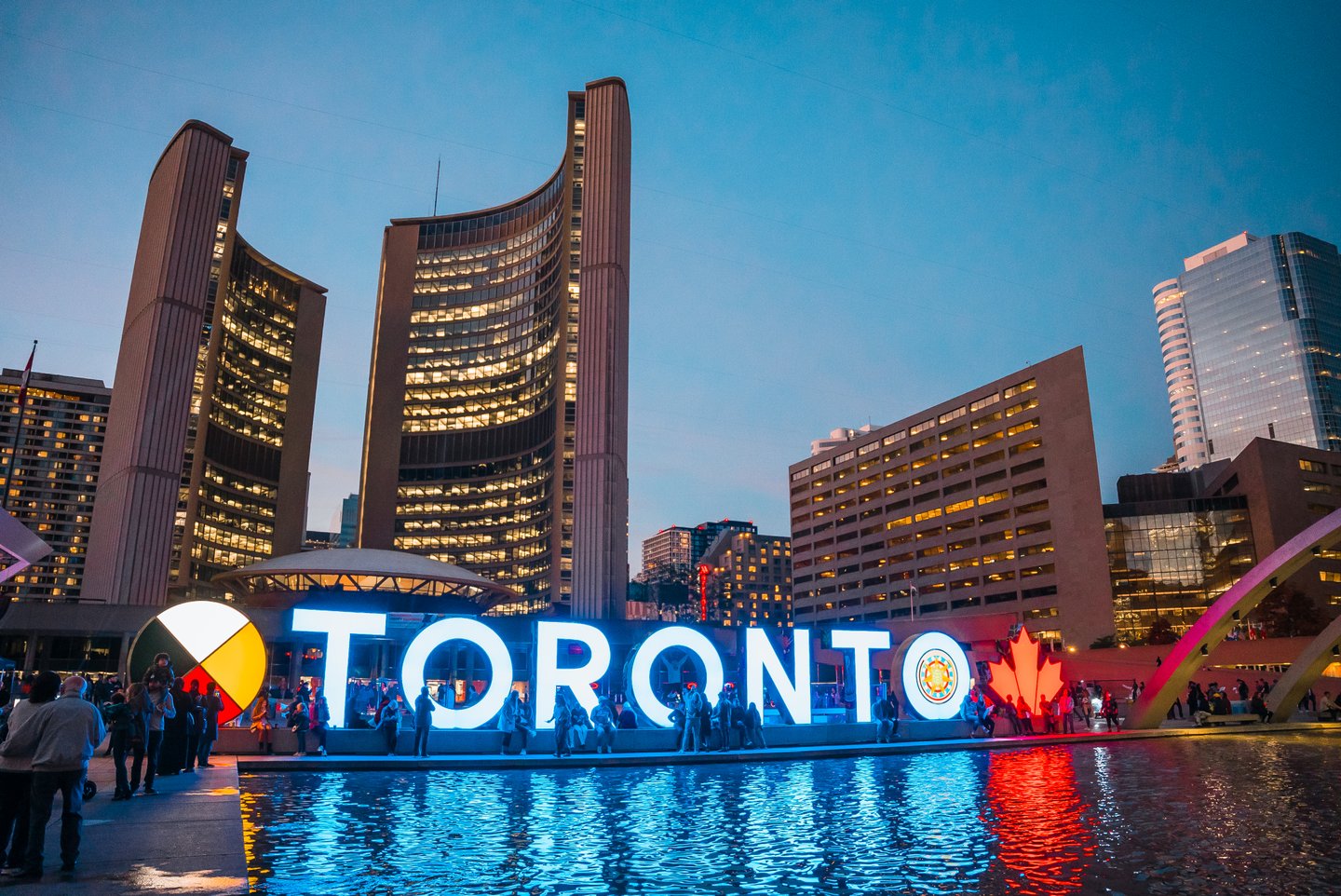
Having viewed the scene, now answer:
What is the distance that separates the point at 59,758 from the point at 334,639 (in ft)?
55.6

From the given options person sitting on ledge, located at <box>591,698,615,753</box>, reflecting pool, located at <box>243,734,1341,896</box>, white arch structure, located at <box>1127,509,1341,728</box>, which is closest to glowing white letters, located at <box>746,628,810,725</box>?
person sitting on ledge, located at <box>591,698,615,753</box>

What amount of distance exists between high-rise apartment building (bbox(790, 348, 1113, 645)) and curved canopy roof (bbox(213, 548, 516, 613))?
7811 centimetres

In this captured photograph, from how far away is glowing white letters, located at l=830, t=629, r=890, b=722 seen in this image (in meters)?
29.4

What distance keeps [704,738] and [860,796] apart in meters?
Result: 10.8

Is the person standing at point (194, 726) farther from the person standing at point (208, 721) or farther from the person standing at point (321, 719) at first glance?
the person standing at point (321, 719)

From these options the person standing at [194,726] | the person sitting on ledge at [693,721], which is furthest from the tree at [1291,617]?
the person standing at [194,726]

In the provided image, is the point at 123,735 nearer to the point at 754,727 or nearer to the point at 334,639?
the point at 334,639

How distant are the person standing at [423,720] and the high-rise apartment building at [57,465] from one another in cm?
19277

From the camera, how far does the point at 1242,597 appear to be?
33.8 metres

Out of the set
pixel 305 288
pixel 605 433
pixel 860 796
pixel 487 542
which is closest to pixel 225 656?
pixel 860 796

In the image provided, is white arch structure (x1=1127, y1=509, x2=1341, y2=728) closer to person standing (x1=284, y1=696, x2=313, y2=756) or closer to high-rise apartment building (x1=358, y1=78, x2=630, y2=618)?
person standing (x1=284, y1=696, x2=313, y2=756)

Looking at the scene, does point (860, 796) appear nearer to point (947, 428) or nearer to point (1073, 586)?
point (1073, 586)

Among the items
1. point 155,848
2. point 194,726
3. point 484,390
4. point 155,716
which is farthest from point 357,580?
point 484,390

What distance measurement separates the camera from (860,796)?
16.0 metres
